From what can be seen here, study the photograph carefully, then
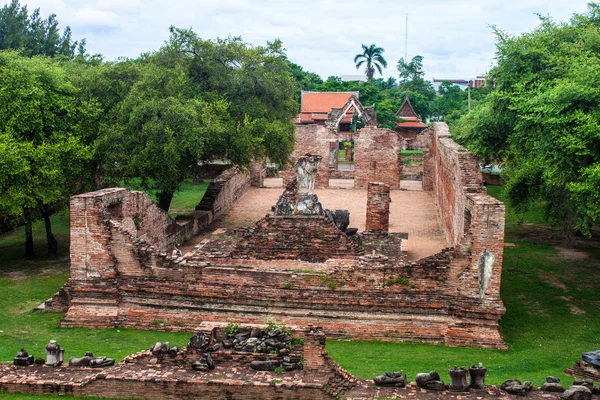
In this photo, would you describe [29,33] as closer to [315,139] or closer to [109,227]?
[315,139]

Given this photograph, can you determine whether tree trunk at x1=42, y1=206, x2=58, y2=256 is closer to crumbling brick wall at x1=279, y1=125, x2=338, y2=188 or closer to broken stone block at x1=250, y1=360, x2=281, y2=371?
broken stone block at x1=250, y1=360, x2=281, y2=371

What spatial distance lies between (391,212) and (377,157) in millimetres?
6615

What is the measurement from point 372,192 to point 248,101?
5110 millimetres

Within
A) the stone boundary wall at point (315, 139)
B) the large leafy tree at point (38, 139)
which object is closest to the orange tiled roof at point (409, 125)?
the stone boundary wall at point (315, 139)

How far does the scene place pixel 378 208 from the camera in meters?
19.5

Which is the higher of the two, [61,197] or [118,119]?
[118,119]

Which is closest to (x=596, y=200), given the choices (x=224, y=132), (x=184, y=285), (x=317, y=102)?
(x=184, y=285)

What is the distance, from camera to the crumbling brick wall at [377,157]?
31266 millimetres

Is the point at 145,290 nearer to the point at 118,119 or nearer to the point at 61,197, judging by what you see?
the point at 61,197

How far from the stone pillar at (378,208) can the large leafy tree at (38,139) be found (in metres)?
7.63

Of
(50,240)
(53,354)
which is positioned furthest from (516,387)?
(50,240)

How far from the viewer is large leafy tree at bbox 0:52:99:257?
17422 mm

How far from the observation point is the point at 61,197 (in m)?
18.6

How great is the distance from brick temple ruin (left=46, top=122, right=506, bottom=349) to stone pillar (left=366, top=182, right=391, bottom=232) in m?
3.74
